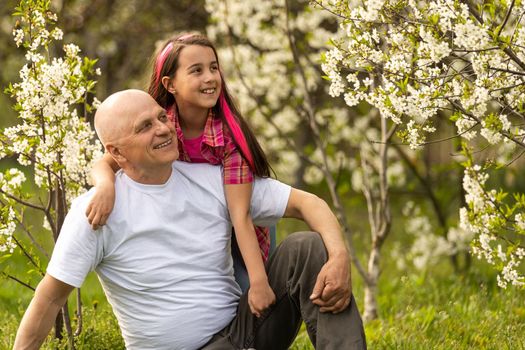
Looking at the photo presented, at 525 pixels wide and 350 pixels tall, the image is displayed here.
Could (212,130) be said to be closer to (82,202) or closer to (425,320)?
(82,202)

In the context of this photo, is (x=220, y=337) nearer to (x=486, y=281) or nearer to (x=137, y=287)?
(x=137, y=287)

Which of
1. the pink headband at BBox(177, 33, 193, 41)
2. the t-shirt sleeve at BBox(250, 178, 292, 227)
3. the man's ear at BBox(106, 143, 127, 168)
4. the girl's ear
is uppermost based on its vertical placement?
the pink headband at BBox(177, 33, 193, 41)

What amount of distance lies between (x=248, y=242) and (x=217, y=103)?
550 millimetres

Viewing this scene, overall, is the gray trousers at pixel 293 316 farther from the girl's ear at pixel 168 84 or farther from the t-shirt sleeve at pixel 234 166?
the girl's ear at pixel 168 84

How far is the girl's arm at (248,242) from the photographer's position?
2902 millimetres

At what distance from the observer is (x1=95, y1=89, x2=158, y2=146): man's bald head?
283 centimetres

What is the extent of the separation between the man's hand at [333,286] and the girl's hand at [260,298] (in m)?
0.18

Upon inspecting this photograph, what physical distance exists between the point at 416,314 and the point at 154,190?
201 centimetres

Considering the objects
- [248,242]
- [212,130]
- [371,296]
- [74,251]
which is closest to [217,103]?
[212,130]

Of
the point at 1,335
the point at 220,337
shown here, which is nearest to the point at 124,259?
the point at 220,337

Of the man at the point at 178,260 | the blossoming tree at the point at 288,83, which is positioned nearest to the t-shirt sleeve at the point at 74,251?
the man at the point at 178,260

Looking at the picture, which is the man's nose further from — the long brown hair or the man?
the long brown hair

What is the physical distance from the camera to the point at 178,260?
2922 mm

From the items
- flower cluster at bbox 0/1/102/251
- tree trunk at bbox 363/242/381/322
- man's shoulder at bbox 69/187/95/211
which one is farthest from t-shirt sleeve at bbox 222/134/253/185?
tree trunk at bbox 363/242/381/322
